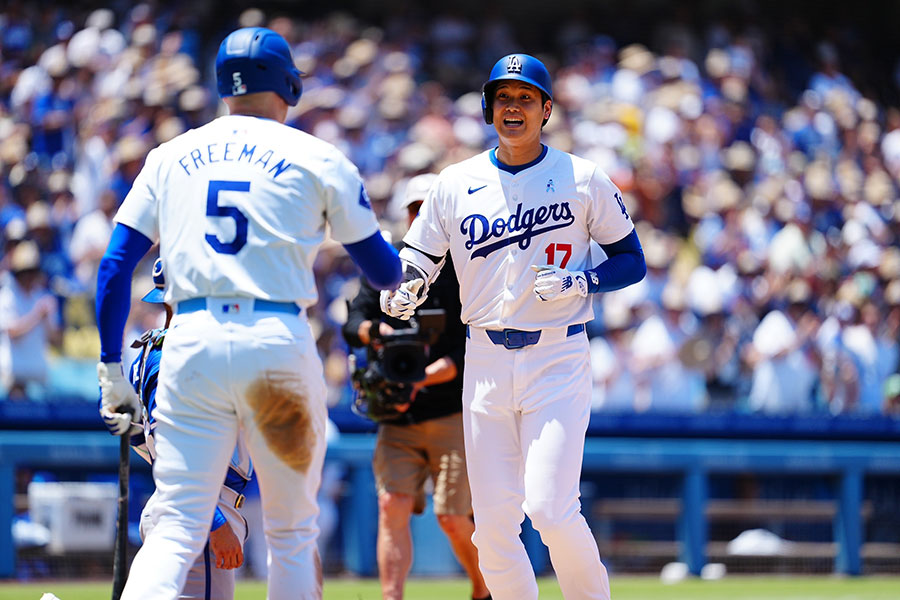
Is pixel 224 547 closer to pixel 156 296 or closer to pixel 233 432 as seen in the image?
pixel 233 432

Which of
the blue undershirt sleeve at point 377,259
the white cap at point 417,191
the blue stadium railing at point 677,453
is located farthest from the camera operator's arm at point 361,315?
the blue stadium railing at point 677,453

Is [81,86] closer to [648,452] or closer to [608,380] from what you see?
[608,380]

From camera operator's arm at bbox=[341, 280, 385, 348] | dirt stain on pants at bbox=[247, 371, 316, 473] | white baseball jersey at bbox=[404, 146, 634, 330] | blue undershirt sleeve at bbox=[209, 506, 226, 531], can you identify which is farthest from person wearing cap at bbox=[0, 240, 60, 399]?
dirt stain on pants at bbox=[247, 371, 316, 473]

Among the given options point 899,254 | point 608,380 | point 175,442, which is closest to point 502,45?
point 899,254

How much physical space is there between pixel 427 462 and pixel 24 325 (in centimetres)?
475

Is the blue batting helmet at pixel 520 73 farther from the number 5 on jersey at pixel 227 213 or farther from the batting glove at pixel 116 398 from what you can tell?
the batting glove at pixel 116 398

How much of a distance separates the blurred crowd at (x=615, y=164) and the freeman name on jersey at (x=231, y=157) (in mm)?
6375

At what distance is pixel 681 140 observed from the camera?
1490 centimetres

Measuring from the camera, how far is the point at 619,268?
517 cm

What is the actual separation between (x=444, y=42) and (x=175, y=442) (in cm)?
1322

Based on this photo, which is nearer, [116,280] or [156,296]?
[116,280]

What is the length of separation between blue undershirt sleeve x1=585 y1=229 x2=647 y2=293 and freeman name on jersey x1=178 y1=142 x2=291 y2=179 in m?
1.50

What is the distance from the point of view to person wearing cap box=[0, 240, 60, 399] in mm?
10000

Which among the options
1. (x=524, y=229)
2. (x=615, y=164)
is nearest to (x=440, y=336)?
(x=524, y=229)
